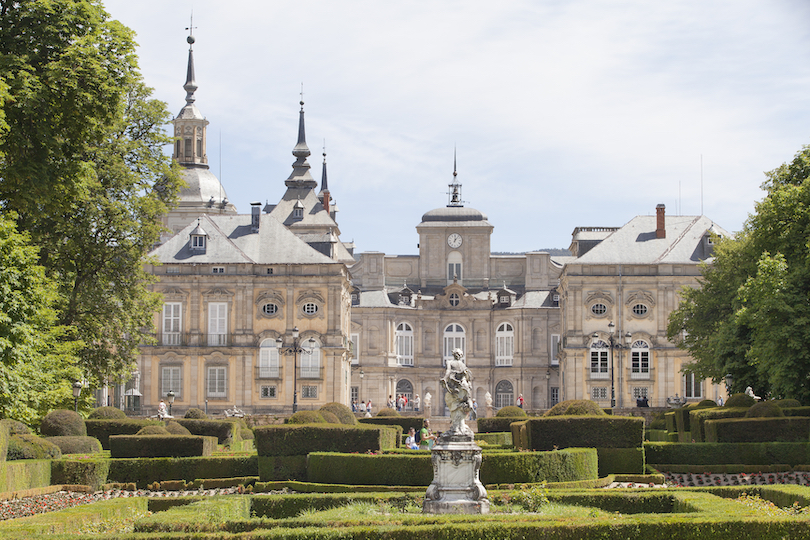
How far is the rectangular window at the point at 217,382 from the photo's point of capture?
61531 millimetres

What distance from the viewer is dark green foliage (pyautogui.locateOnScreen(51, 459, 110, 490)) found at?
2558cm

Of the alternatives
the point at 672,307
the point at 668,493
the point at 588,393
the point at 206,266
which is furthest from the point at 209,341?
the point at 668,493

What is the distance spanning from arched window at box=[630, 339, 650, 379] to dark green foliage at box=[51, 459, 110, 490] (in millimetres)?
42722

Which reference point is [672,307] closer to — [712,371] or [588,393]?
[588,393]

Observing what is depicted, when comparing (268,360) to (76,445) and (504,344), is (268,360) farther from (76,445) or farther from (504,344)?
(76,445)

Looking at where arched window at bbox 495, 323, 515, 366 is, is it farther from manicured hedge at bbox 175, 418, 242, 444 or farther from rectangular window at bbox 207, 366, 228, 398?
manicured hedge at bbox 175, 418, 242, 444

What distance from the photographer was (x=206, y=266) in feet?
203

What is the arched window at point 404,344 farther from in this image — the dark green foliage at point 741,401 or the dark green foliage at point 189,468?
the dark green foliage at point 189,468

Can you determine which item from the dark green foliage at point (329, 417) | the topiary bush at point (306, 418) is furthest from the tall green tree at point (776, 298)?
the topiary bush at point (306, 418)

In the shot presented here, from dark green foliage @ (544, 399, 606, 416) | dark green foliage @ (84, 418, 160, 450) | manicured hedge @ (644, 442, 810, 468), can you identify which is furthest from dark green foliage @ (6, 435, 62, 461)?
manicured hedge @ (644, 442, 810, 468)

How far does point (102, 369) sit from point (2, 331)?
34.3 ft

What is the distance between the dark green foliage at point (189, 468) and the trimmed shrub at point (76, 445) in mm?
2877

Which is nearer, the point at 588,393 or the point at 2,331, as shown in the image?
the point at 2,331

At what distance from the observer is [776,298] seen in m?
34.3
